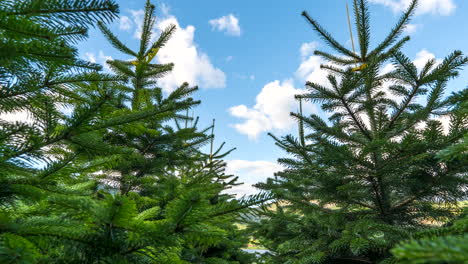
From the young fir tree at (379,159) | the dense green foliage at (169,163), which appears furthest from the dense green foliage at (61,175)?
the young fir tree at (379,159)

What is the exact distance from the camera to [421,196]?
2.79 meters

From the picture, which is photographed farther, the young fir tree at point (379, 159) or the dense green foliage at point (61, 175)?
the young fir tree at point (379, 159)

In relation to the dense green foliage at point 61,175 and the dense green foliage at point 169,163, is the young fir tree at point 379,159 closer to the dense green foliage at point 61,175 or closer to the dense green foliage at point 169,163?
the dense green foliage at point 169,163

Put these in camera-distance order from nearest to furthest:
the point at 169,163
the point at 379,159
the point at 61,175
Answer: the point at 61,175, the point at 379,159, the point at 169,163

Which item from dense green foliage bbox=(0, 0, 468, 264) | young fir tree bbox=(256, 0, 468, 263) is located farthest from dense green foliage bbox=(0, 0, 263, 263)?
young fir tree bbox=(256, 0, 468, 263)

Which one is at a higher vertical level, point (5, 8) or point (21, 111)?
point (5, 8)

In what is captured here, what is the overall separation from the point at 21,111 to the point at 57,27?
0.53 m

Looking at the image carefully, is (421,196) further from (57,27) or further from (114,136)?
(114,136)

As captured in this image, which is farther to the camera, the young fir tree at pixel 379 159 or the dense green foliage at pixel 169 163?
the young fir tree at pixel 379 159

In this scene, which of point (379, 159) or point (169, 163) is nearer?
point (379, 159)

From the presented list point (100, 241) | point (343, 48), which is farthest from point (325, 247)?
point (100, 241)

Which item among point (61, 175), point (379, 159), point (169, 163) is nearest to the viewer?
point (61, 175)

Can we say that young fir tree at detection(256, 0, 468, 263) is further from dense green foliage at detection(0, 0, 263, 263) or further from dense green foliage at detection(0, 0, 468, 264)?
dense green foliage at detection(0, 0, 263, 263)

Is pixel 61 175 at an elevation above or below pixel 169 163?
below
